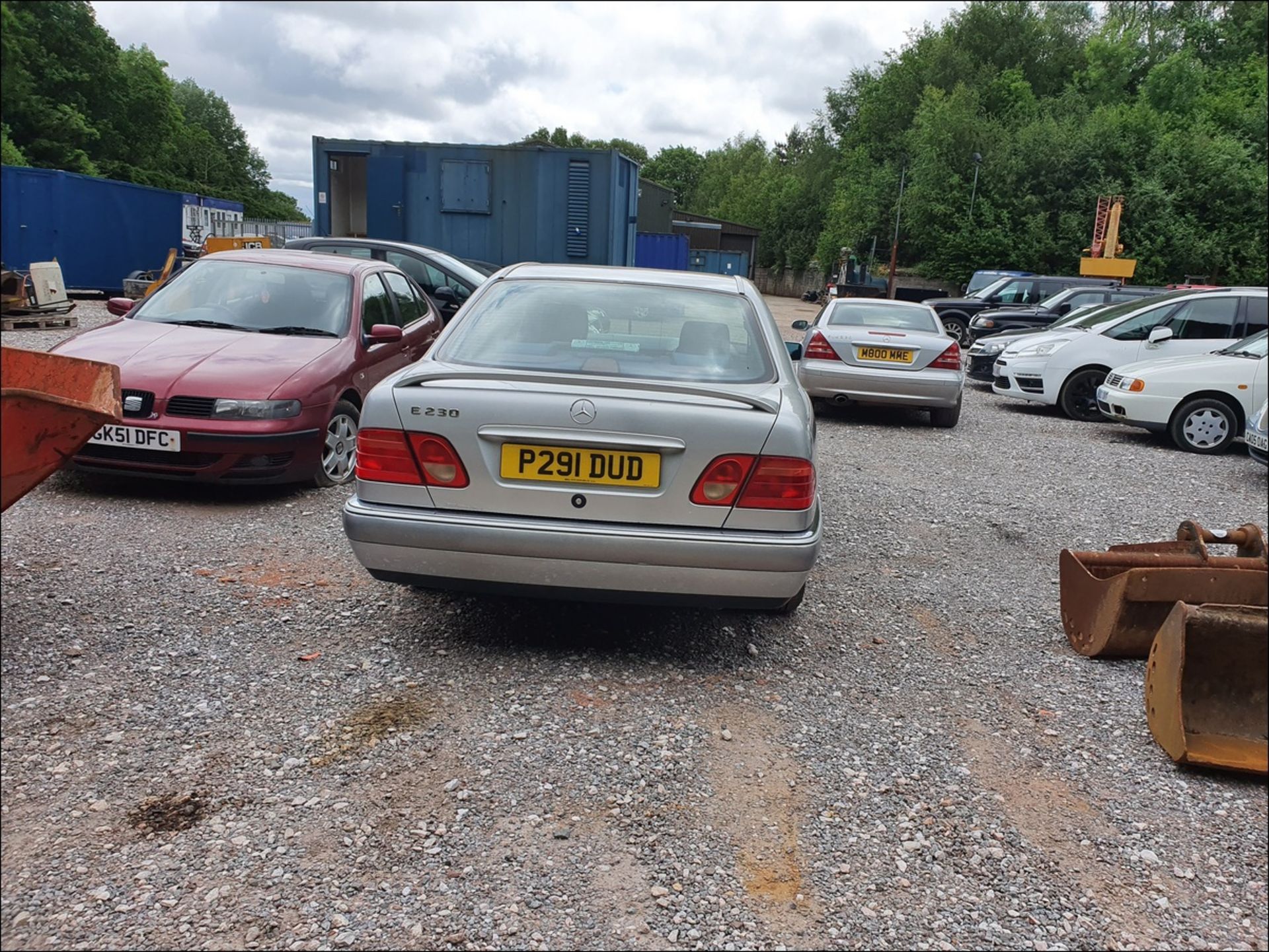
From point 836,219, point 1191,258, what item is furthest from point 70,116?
point 836,219

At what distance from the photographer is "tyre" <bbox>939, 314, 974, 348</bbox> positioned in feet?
75.6

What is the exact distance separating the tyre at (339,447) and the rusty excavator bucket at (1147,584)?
4182 mm

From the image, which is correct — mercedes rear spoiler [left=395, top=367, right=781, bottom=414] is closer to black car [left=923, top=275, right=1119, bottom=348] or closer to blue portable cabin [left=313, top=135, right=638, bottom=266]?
blue portable cabin [left=313, top=135, right=638, bottom=266]

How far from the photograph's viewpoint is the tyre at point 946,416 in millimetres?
10948

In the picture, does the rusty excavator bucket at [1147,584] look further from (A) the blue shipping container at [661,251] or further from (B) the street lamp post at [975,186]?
(B) the street lamp post at [975,186]

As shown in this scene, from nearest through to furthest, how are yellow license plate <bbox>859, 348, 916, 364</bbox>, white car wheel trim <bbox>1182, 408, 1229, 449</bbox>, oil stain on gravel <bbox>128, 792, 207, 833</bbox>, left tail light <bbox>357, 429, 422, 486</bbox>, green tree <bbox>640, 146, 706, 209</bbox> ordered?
oil stain on gravel <bbox>128, 792, 207, 833</bbox>, left tail light <bbox>357, 429, 422, 486</bbox>, white car wheel trim <bbox>1182, 408, 1229, 449</bbox>, yellow license plate <bbox>859, 348, 916, 364</bbox>, green tree <bbox>640, 146, 706, 209</bbox>

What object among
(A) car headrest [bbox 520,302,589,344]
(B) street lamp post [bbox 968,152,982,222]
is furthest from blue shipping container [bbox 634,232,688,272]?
(A) car headrest [bbox 520,302,589,344]

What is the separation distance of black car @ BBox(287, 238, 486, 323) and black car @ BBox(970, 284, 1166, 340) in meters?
12.2

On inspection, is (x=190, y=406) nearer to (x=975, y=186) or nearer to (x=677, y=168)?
(x=975, y=186)

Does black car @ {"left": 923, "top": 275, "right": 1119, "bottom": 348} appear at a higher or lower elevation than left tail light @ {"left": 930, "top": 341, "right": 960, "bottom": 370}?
higher

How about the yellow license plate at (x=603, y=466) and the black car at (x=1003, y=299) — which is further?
the black car at (x=1003, y=299)

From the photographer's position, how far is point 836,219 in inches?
2157

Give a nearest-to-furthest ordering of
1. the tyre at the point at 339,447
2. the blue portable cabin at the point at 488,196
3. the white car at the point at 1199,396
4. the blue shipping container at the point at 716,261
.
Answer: the tyre at the point at 339,447, the white car at the point at 1199,396, the blue portable cabin at the point at 488,196, the blue shipping container at the point at 716,261

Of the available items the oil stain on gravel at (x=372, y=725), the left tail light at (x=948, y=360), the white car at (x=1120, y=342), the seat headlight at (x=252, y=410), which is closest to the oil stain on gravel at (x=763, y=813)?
the oil stain on gravel at (x=372, y=725)
